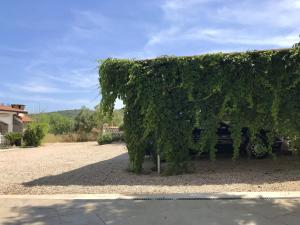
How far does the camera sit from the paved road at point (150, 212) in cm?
631

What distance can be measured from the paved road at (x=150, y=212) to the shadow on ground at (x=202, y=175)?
244cm

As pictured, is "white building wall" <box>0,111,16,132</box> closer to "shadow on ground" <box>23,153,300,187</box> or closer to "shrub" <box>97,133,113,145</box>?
"shrub" <box>97,133,113,145</box>

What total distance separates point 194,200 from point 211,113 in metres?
3.93

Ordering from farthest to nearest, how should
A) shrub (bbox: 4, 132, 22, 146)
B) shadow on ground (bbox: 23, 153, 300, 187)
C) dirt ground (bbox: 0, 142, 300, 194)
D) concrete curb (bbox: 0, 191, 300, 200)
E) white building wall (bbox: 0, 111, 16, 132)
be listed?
white building wall (bbox: 0, 111, 16, 132) < shrub (bbox: 4, 132, 22, 146) < shadow on ground (bbox: 23, 153, 300, 187) < dirt ground (bbox: 0, 142, 300, 194) < concrete curb (bbox: 0, 191, 300, 200)

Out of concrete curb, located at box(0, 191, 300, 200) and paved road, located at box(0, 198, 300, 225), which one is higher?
concrete curb, located at box(0, 191, 300, 200)

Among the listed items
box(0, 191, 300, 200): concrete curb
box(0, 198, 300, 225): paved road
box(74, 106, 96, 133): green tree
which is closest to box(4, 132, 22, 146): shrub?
box(74, 106, 96, 133): green tree

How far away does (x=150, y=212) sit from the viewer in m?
6.82

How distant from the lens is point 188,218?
6.46 m

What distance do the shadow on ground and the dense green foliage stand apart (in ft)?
2.19

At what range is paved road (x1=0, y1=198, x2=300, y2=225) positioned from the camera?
631 centimetres

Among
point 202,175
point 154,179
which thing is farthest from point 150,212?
point 202,175

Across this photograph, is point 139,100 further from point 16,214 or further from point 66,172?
point 16,214

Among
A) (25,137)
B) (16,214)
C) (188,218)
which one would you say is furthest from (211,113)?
(25,137)

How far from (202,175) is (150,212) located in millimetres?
4370
